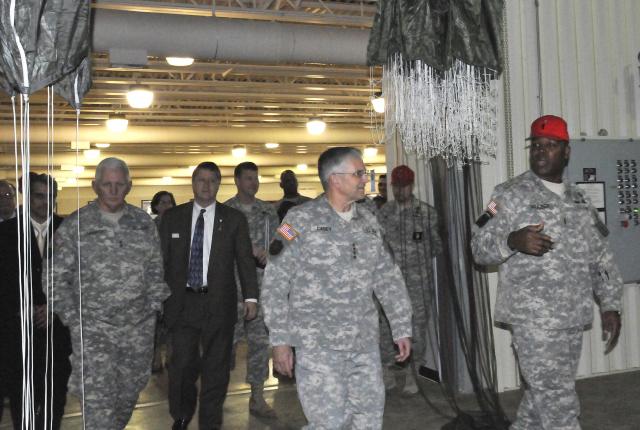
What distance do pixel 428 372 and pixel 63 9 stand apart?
348cm

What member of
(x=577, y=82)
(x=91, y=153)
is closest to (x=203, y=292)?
(x=577, y=82)

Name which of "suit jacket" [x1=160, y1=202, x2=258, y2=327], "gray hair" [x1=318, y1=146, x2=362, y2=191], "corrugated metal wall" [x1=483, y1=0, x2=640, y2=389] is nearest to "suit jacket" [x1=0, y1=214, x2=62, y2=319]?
"suit jacket" [x1=160, y1=202, x2=258, y2=327]

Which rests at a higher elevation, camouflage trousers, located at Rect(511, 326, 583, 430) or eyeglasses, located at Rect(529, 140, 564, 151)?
eyeglasses, located at Rect(529, 140, 564, 151)

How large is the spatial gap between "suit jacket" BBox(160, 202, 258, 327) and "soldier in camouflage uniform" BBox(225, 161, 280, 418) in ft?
1.91

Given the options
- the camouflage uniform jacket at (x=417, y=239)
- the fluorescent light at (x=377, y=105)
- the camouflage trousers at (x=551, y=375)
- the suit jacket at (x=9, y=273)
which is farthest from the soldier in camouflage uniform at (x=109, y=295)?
the camouflage trousers at (x=551, y=375)

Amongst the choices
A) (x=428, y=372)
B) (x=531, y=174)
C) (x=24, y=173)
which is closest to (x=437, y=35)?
(x=531, y=174)

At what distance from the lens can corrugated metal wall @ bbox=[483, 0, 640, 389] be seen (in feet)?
18.3

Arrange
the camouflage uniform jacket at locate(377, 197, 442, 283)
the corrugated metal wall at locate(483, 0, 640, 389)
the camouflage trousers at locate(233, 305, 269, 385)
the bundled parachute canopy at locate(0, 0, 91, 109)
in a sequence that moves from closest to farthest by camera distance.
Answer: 1. the bundled parachute canopy at locate(0, 0, 91, 109)
2. the camouflage uniform jacket at locate(377, 197, 442, 283)
3. the camouflage trousers at locate(233, 305, 269, 385)
4. the corrugated metal wall at locate(483, 0, 640, 389)

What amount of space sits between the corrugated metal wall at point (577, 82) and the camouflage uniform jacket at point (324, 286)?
237 centimetres

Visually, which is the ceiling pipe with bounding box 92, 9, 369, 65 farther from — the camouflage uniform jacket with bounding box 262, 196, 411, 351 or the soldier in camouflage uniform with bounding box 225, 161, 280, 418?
the camouflage uniform jacket with bounding box 262, 196, 411, 351

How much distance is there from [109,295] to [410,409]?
2.33 m

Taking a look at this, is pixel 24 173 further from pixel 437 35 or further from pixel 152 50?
pixel 152 50

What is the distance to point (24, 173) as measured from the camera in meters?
2.34

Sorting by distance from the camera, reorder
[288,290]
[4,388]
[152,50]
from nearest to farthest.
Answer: [288,290] → [4,388] → [152,50]
